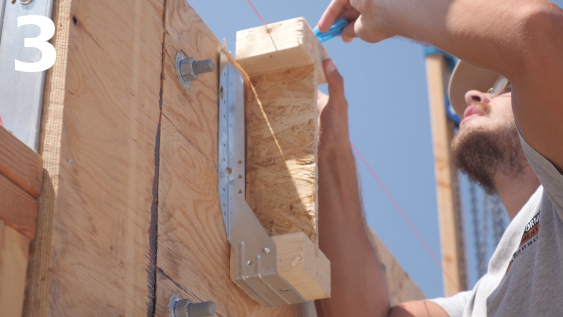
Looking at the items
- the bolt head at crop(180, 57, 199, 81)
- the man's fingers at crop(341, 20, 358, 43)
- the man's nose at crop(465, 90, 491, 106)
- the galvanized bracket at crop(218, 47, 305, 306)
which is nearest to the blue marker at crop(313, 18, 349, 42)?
the man's fingers at crop(341, 20, 358, 43)

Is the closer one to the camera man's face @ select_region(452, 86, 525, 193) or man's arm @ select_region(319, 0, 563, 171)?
man's arm @ select_region(319, 0, 563, 171)

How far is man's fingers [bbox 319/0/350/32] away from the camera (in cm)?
181

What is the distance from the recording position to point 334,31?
1938mm

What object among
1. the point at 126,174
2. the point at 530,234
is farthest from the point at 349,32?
the point at 126,174

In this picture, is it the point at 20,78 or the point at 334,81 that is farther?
the point at 334,81

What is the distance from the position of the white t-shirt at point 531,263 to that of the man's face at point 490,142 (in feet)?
1.63

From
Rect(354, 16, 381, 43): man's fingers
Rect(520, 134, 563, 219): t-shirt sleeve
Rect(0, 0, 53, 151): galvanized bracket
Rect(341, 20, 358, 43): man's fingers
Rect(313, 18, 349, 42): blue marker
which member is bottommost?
Rect(520, 134, 563, 219): t-shirt sleeve

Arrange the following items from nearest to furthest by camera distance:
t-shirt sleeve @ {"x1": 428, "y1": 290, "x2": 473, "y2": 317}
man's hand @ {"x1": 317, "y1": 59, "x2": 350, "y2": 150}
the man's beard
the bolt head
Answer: the bolt head
man's hand @ {"x1": 317, "y1": 59, "x2": 350, "y2": 150}
t-shirt sleeve @ {"x1": 428, "y1": 290, "x2": 473, "y2": 317}
the man's beard

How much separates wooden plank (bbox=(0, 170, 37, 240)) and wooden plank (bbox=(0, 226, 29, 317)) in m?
0.01

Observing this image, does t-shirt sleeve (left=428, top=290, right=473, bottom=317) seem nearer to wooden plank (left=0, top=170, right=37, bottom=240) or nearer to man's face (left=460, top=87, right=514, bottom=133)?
man's face (left=460, top=87, right=514, bottom=133)

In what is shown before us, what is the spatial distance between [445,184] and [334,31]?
225cm

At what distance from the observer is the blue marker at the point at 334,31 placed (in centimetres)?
189

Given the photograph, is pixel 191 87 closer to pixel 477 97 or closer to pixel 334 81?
pixel 334 81

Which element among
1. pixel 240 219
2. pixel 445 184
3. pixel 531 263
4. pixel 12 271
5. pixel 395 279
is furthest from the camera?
pixel 445 184
